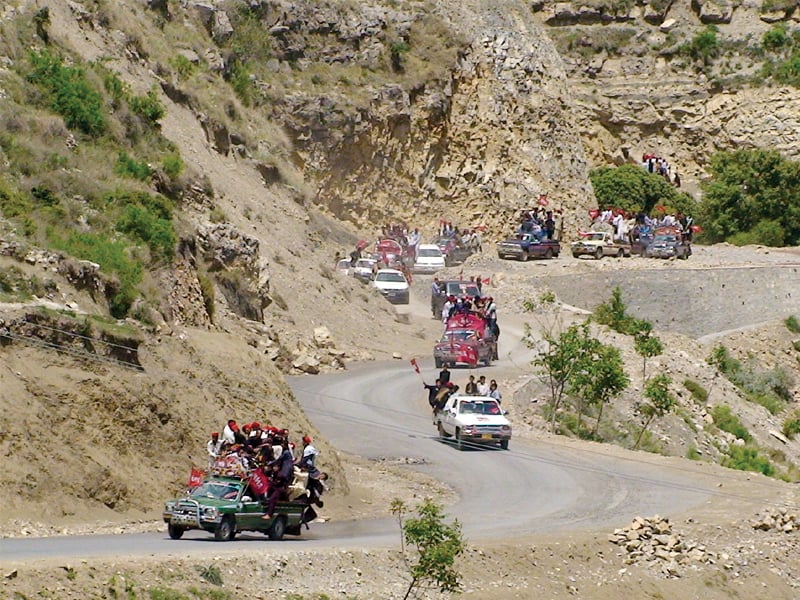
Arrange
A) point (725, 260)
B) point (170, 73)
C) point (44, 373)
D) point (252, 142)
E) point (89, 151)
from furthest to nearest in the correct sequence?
point (725, 260), point (252, 142), point (170, 73), point (89, 151), point (44, 373)

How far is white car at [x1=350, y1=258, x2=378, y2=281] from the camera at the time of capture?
64.1 m

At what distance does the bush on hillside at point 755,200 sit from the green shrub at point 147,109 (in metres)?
43.9

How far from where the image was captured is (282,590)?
74.6 ft

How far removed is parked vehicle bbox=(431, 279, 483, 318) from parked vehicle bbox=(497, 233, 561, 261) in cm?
999

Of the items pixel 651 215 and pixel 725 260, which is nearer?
pixel 725 260

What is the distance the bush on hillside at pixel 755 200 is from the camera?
8719 centimetres

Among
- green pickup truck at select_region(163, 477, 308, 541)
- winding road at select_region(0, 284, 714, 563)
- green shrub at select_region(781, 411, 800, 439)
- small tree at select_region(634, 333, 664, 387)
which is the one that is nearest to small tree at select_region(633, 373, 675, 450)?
small tree at select_region(634, 333, 664, 387)

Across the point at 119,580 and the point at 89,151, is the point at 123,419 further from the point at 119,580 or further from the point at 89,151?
the point at 89,151

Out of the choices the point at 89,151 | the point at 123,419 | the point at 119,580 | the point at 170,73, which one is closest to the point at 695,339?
the point at 170,73

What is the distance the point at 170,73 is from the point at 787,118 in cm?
4342

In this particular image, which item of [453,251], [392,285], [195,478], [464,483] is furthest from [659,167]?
[195,478]

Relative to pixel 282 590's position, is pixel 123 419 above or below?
above

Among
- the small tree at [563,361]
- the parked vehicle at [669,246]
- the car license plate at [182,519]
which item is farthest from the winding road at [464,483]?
the parked vehicle at [669,246]

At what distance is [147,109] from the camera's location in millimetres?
50562
